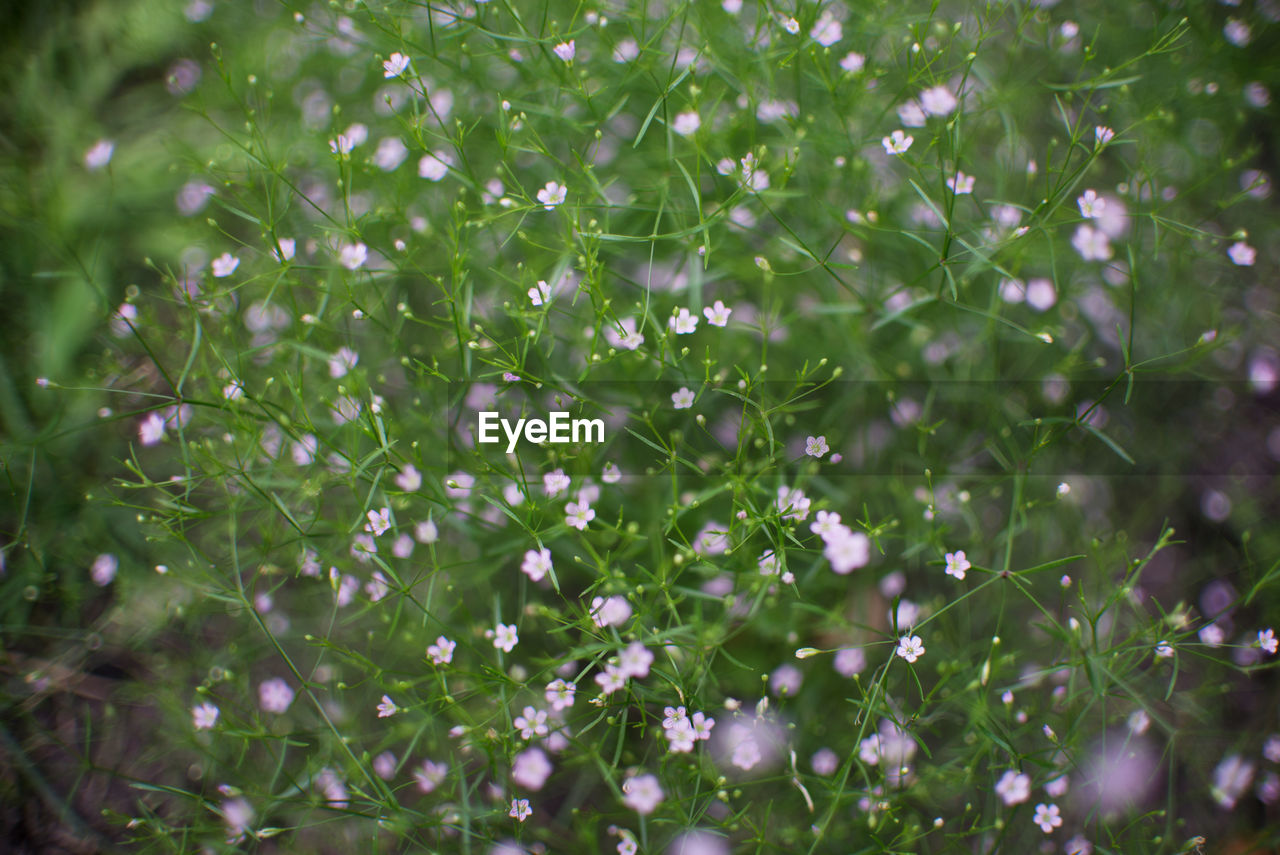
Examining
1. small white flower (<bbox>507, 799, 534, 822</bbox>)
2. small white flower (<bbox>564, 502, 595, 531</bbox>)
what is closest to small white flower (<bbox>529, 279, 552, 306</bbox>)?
small white flower (<bbox>564, 502, 595, 531</bbox>)

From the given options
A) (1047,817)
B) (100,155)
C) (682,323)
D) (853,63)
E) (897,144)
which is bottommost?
(1047,817)

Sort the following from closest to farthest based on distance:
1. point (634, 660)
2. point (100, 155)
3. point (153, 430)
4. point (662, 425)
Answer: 1. point (634, 660)
2. point (153, 430)
3. point (662, 425)
4. point (100, 155)

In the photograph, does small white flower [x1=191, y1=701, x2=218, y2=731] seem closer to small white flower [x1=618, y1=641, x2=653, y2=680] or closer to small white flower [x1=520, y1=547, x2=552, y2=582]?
small white flower [x1=520, y1=547, x2=552, y2=582]

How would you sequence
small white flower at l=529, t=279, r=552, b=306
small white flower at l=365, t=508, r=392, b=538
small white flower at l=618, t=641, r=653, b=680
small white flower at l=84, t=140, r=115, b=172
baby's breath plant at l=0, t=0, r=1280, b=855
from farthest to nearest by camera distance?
small white flower at l=84, t=140, r=115, b=172
baby's breath plant at l=0, t=0, r=1280, b=855
small white flower at l=365, t=508, r=392, b=538
small white flower at l=529, t=279, r=552, b=306
small white flower at l=618, t=641, r=653, b=680

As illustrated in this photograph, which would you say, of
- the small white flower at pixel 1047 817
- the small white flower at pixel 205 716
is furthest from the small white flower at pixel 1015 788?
the small white flower at pixel 205 716

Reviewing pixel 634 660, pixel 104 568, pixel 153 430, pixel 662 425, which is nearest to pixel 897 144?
pixel 662 425

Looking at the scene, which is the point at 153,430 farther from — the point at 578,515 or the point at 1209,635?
the point at 1209,635

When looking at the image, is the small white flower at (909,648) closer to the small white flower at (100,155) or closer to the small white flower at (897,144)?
the small white flower at (897,144)

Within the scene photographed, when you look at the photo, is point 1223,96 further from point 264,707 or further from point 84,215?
point 84,215
